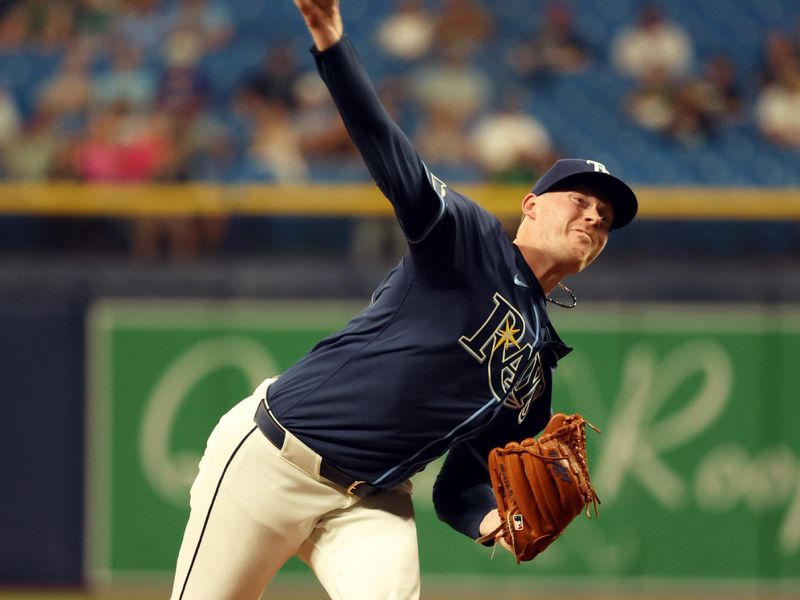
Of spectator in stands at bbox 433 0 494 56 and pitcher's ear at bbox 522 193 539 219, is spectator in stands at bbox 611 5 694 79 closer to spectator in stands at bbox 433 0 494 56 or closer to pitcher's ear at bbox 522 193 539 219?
spectator in stands at bbox 433 0 494 56

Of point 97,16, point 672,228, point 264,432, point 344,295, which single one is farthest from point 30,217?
point 264,432

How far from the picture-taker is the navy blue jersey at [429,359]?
2.88m

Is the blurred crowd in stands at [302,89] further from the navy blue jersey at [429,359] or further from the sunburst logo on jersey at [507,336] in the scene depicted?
the sunburst logo on jersey at [507,336]

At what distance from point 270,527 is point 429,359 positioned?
0.57 metres

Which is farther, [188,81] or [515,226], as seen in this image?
[188,81]

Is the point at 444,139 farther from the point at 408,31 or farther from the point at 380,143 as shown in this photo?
the point at 380,143

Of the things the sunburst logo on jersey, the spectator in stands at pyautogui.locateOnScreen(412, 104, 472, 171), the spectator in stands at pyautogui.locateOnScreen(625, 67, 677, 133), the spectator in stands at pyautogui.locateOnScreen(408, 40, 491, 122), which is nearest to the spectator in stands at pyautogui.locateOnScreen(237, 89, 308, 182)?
the spectator in stands at pyautogui.locateOnScreen(412, 104, 472, 171)

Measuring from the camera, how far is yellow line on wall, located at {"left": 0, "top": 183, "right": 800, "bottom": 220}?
20.5 ft

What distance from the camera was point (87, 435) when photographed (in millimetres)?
6328

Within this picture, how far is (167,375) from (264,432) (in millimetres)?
3363

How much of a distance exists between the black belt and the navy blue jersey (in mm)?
21

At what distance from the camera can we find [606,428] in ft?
20.7

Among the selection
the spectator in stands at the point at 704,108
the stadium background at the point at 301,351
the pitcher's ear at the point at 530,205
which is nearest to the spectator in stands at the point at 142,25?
the stadium background at the point at 301,351

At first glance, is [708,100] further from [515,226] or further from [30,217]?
[30,217]
